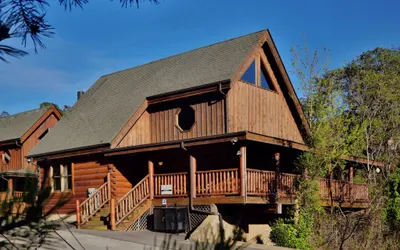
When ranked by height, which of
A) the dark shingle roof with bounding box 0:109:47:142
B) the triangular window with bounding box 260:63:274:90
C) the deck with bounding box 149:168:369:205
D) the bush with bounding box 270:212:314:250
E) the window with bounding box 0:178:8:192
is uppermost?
the triangular window with bounding box 260:63:274:90

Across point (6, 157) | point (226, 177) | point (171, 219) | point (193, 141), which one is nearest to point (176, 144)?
point (193, 141)

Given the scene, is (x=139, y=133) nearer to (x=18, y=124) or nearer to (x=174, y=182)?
(x=174, y=182)

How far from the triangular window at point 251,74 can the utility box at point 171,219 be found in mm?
6155

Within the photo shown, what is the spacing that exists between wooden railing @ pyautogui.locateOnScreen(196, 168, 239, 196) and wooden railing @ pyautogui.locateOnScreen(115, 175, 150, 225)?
7.09 ft

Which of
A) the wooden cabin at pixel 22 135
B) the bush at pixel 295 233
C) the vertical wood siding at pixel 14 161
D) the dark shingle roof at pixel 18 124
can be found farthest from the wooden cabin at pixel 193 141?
the dark shingle roof at pixel 18 124

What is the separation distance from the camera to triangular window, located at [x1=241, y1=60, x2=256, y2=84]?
64.7 feet

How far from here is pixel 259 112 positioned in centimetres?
2041

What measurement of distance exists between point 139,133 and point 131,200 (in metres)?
3.71

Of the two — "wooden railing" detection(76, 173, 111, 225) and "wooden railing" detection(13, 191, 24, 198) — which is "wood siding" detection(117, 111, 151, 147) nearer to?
"wooden railing" detection(76, 173, 111, 225)

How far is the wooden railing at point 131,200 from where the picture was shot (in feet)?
56.7

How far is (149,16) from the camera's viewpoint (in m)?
3.04

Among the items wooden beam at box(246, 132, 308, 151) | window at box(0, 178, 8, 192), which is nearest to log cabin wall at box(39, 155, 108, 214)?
wooden beam at box(246, 132, 308, 151)

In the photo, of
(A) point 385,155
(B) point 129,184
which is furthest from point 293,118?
(B) point 129,184

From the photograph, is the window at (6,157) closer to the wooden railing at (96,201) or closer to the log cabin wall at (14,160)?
the log cabin wall at (14,160)
